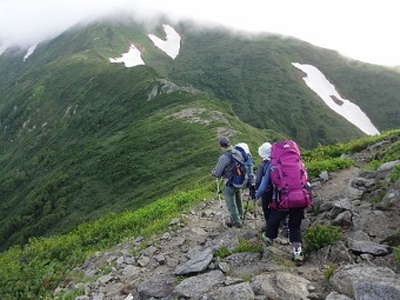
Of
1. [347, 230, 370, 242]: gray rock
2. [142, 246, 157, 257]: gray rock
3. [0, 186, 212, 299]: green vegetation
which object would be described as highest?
[347, 230, 370, 242]: gray rock

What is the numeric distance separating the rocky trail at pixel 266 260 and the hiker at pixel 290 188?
598 mm

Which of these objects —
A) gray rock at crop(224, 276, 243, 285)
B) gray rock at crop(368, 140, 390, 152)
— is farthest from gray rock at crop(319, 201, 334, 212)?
gray rock at crop(368, 140, 390, 152)

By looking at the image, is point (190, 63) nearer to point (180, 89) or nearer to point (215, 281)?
point (180, 89)

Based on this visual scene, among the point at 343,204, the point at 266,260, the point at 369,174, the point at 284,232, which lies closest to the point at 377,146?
the point at 369,174

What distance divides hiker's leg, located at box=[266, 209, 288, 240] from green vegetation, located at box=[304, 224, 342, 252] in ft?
2.36

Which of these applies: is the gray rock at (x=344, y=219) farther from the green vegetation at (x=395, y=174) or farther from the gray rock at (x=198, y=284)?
the gray rock at (x=198, y=284)

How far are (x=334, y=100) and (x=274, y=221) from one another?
166 m

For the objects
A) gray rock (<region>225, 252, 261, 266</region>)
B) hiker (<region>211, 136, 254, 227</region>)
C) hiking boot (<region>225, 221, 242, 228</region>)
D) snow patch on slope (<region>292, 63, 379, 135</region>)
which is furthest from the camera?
snow patch on slope (<region>292, 63, 379, 135</region>)

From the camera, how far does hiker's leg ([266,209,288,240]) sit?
34.7 ft

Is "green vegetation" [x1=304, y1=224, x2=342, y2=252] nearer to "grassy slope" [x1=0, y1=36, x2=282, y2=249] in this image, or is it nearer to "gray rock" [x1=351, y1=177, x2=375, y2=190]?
"gray rock" [x1=351, y1=177, x2=375, y2=190]

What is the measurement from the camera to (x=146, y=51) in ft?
614

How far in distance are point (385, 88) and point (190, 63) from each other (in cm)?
7701

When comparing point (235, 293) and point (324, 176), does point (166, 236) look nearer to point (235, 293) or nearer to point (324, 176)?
point (324, 176)

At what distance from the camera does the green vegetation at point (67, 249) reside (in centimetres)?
1363
